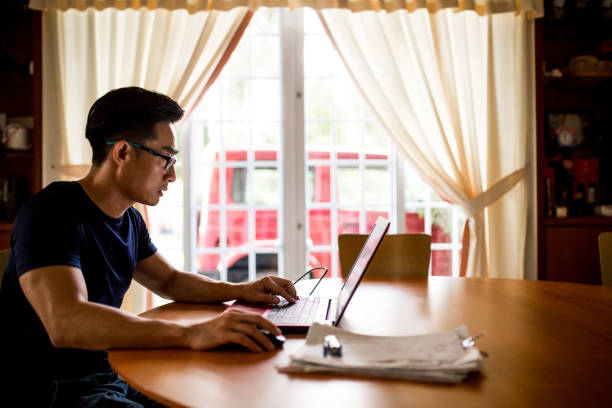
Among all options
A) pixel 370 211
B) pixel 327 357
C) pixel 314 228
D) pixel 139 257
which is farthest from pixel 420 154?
pixel 327 357

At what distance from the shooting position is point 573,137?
11.2 feet

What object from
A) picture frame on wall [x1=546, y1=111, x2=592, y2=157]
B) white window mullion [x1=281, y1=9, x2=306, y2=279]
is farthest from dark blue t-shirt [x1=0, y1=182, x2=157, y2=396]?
picture frame on wall [x1=546, y1=111, x2=592, y2=157]

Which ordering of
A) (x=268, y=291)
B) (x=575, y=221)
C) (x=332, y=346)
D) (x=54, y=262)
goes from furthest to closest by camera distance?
1. (x=575, y=221)
2. (x=268, y=291)
3. (x=54, y=262)
4. (x=332, y=346)

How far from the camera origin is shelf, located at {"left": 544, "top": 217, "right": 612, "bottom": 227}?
314 centimetres

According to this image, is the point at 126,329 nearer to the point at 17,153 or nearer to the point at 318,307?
the point at 318,307

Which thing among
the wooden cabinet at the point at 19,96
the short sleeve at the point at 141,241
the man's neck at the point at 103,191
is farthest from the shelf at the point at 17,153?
the man's neck at the point at 103,191

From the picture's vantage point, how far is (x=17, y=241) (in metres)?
1.24

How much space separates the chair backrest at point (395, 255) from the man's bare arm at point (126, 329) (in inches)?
47.5

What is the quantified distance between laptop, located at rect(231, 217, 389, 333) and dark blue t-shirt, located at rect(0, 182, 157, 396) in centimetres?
38

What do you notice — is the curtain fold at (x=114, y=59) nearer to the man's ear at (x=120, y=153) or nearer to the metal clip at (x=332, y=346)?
the man's ear at (x=120, y=153)

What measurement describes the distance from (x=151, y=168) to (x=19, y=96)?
98.1 inches

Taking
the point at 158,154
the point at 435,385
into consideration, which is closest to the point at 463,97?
the point at 158,154

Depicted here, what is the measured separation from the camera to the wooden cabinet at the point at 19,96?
3109 millimetres

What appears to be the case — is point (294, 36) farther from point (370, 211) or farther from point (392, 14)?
point (370, 211)
